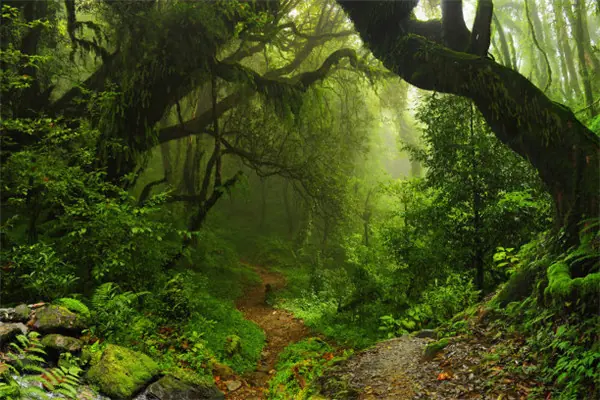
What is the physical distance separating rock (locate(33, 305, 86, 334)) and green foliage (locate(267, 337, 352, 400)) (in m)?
3.24

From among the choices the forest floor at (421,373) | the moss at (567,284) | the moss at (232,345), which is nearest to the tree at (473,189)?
the forest floor at (421,373)

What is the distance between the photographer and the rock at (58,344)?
452 cm

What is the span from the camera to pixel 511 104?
5930 mm

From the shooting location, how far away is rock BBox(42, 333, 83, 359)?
4.52 m

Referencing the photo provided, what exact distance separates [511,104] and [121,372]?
6.80 meters

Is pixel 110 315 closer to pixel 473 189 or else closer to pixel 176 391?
pixel 176 391

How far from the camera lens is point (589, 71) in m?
14.3

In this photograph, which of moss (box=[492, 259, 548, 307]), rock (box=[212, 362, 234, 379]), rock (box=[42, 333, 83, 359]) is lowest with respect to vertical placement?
rock (box=[212, 362, 234, 379])

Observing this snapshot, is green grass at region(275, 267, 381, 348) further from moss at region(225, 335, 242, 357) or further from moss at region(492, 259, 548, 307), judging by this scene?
moss at region(492, 259, 548, 307)

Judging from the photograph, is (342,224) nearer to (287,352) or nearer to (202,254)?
(202,254)

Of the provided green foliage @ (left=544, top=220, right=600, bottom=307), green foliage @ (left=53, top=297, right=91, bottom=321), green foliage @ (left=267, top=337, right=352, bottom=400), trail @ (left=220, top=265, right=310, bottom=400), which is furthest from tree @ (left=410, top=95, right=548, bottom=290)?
green foliage @ (left=53, top=297, right=91, bottom=321)

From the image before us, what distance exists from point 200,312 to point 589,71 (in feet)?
53.8

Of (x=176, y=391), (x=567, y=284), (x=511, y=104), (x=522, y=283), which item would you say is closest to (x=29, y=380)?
(x=176, y=391)

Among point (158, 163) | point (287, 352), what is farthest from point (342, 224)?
point (158, 163)
